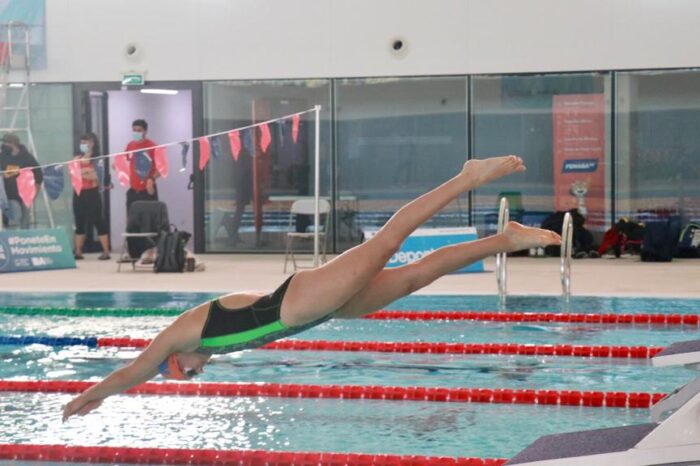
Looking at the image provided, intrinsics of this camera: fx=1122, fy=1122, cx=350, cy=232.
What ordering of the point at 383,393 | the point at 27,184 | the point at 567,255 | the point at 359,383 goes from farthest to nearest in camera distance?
the point at 27,184, the point at 567,255, the point at 359,383, the point at 383,393

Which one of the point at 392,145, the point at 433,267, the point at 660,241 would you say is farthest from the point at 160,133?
the point at 433,267

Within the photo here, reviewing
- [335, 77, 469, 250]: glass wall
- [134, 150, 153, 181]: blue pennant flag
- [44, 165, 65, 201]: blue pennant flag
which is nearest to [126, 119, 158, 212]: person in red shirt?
[134, 150, 153, 181]: blue pennant flag

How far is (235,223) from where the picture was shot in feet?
55.8

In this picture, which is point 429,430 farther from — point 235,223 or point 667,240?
point 235,223

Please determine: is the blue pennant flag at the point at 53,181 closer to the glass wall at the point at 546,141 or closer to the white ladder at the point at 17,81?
the white ladder at the point at 17,81

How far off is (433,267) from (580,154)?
11.6 meters

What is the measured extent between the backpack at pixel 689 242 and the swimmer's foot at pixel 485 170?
11260 millimetres

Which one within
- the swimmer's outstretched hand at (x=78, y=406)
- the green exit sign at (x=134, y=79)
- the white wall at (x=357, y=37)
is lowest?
the swimmer's outstretched hand at (x=78, y=406)

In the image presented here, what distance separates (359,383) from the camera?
7109 mm

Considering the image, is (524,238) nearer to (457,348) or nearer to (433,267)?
(433,267)

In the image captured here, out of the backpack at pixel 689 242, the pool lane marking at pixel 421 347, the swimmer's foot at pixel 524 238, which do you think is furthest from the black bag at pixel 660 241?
the swimmer's foot at pixel 524 238

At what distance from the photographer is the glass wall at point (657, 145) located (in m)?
15.6

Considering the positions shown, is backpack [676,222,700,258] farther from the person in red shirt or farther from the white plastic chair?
the person in red shirt

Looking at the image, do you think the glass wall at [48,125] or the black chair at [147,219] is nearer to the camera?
the black chair at [147,219]
